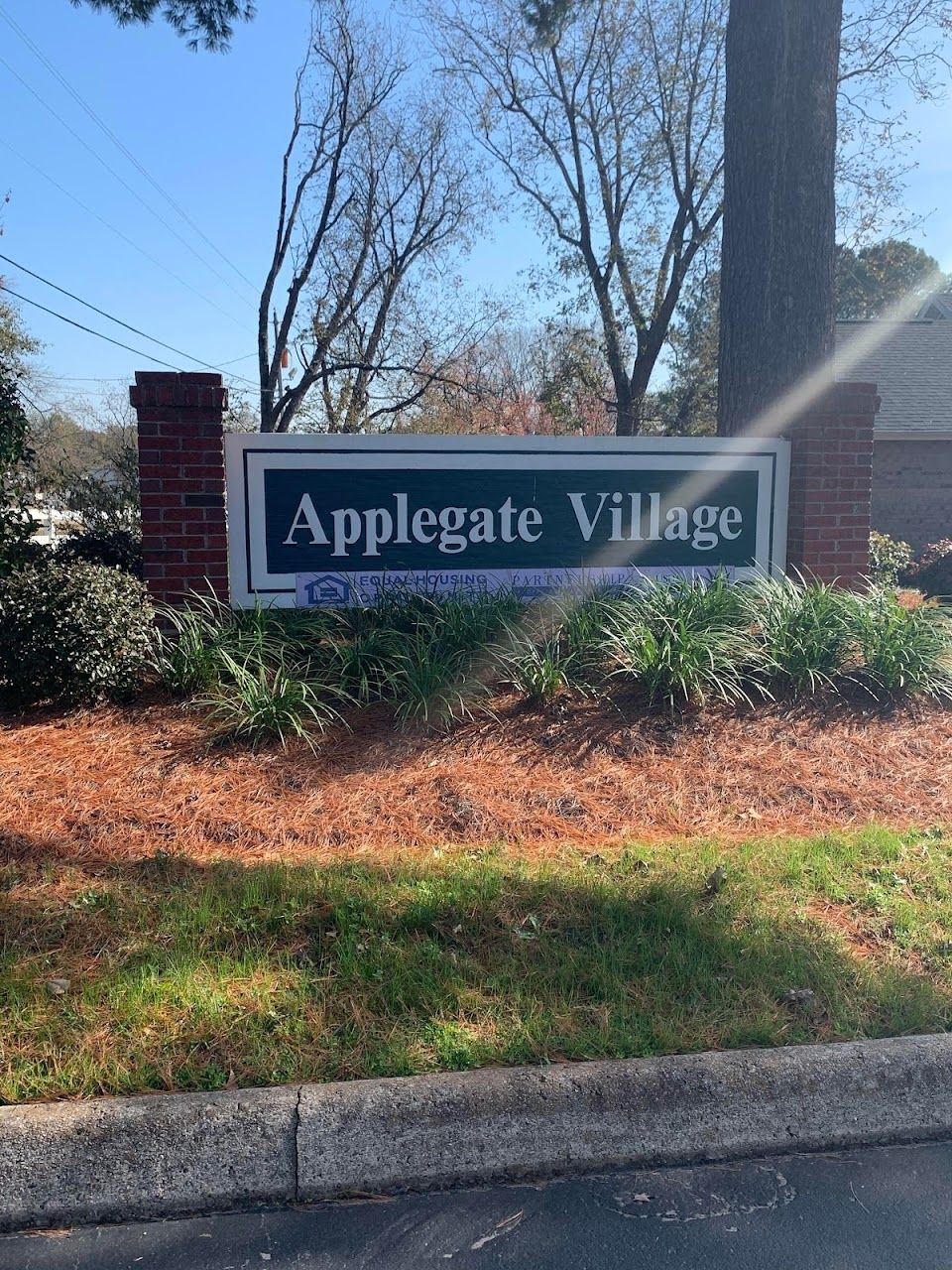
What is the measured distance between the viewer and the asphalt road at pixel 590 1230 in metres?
2.45

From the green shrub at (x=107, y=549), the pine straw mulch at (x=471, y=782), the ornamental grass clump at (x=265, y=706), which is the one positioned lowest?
the pine straw mulch at (x=471, y=782)

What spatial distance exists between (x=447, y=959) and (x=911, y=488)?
18114 millimetres

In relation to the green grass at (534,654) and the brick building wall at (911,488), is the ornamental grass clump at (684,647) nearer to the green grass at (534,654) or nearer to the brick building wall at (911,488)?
the green grass at (534,654)

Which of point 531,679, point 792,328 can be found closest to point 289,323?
point 792,328

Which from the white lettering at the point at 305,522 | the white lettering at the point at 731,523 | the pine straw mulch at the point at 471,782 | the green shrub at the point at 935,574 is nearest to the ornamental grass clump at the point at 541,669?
the pine straw mulch at the point at 471,782

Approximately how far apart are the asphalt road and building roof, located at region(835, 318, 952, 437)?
58.0 ft

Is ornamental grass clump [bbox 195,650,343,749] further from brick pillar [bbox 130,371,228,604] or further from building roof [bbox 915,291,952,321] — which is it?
building roof [bbox 915,291,952,321]

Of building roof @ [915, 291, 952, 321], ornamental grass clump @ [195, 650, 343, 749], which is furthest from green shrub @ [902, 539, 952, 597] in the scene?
building roof @ [915, 291, 952, 321]

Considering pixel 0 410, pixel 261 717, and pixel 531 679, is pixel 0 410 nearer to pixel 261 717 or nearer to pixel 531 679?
pixel 261 717

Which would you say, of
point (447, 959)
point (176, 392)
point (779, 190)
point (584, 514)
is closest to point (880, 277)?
point (779, 190)

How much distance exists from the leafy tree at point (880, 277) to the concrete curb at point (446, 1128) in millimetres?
20818

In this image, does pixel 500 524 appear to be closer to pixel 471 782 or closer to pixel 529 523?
pixel 529 523

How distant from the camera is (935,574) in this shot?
1416 cm

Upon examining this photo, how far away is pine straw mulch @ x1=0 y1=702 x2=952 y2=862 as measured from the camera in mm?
4562
